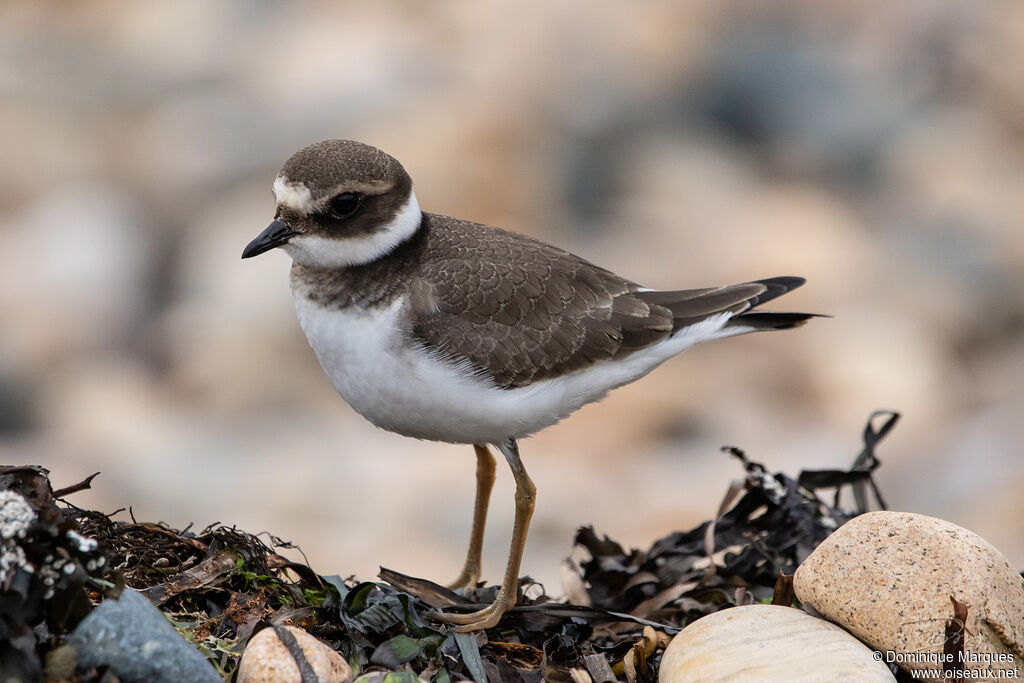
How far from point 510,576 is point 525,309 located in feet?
3.91

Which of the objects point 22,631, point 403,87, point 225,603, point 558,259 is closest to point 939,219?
point 403,87

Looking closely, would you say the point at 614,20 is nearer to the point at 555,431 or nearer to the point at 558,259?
the point at 555,431

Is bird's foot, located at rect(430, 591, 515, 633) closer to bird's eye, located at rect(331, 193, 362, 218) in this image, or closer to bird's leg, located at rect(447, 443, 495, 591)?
bird's leg, located at rect(447, 443, 495, 591)

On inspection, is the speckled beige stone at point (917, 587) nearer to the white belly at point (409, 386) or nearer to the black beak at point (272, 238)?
the white belly at point (409, 386)

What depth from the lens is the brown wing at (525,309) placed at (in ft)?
15.3

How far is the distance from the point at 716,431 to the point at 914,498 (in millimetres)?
1658

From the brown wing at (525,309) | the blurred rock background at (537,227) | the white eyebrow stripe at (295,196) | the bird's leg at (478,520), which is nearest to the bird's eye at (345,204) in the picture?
the white eyebrow stripe at (295,196)

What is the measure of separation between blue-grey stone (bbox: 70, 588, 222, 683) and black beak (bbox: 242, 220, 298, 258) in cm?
172

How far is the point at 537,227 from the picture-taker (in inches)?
389

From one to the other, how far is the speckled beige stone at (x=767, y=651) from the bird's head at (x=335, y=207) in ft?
6.74

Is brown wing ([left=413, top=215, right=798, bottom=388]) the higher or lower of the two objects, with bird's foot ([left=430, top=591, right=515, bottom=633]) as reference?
higher

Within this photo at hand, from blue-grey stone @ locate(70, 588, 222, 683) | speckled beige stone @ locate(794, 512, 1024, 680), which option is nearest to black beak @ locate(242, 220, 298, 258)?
blue-grey stone @ locate(70, 588, 222, 683)

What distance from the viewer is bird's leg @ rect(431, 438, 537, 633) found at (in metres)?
4.72

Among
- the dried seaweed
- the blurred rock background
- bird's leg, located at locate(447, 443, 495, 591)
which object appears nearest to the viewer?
the dried seaweed
